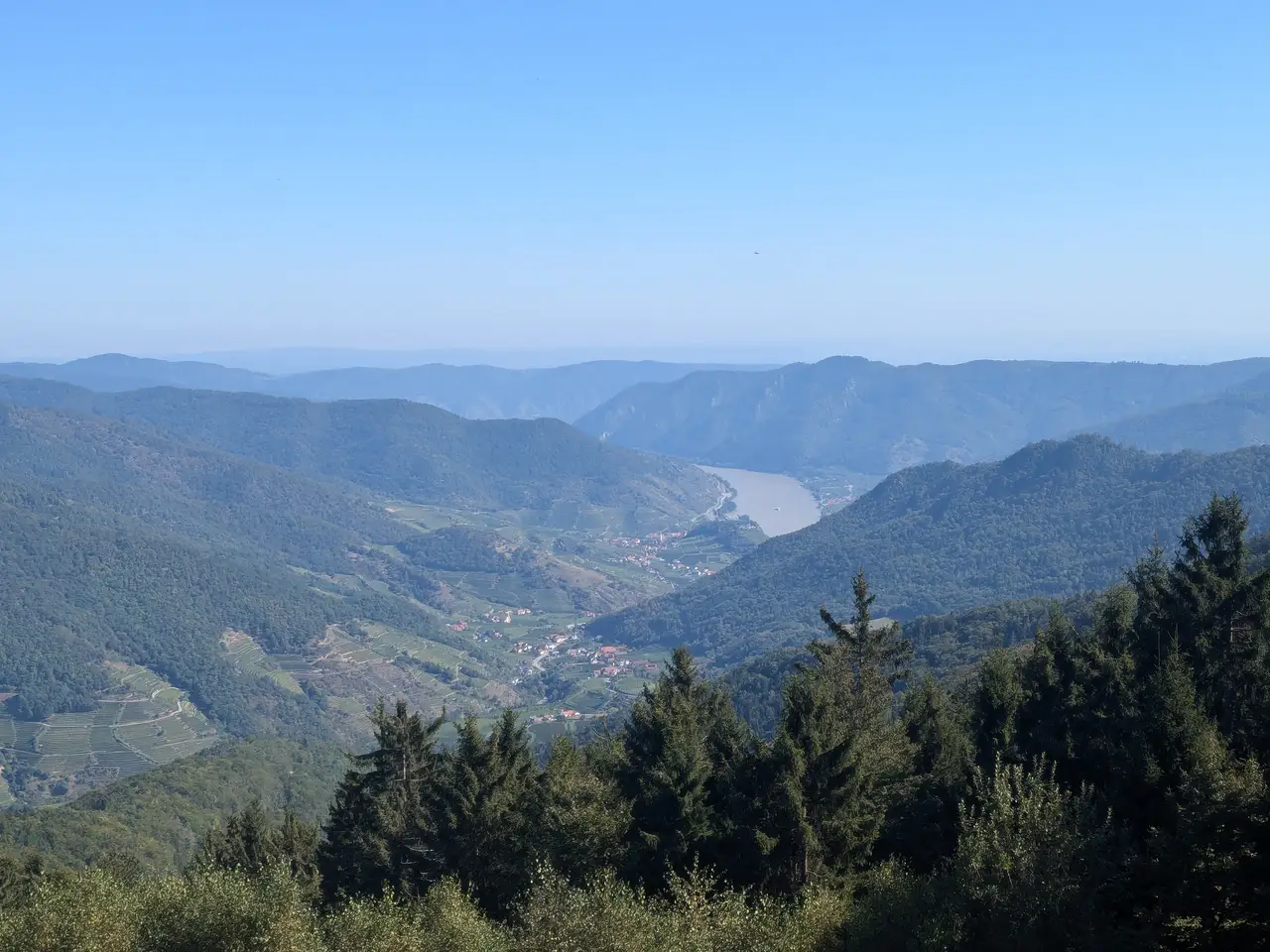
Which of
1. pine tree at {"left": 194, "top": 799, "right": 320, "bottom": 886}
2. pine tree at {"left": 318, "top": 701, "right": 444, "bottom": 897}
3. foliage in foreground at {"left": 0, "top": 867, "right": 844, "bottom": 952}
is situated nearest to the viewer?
foliage in foreground at {"left": 0, "top": 867, "right": 844, "bottom": 952}

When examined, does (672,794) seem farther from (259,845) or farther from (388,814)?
(259,845)

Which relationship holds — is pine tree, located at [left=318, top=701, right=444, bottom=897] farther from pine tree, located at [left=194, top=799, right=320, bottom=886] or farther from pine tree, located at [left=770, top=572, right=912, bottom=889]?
pine tree, located at [left=770, top=572, right=912, bottom=889]

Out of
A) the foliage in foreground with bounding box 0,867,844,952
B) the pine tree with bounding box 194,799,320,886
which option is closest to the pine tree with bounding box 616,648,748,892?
the foliage in foreground with bounding box 0,867,844,952

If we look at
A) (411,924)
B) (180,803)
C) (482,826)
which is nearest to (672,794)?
(482,826)

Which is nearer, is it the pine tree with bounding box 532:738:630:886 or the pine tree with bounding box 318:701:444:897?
the pine tree with bounding box 532:738:630:886

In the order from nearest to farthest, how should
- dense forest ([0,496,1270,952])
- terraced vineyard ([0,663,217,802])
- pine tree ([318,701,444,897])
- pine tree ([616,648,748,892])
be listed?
1. dense forest ([0,496,1270,952])
2. pine tree ([616,648,748,892])
3. pine tree ([318,701,444,897])
4. terraced vineyard ([0,663,217,802])

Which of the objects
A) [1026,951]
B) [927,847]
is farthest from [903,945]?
[927,847]

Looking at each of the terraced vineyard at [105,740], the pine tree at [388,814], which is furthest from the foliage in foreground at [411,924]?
the terraced vineyard at [105,740]
